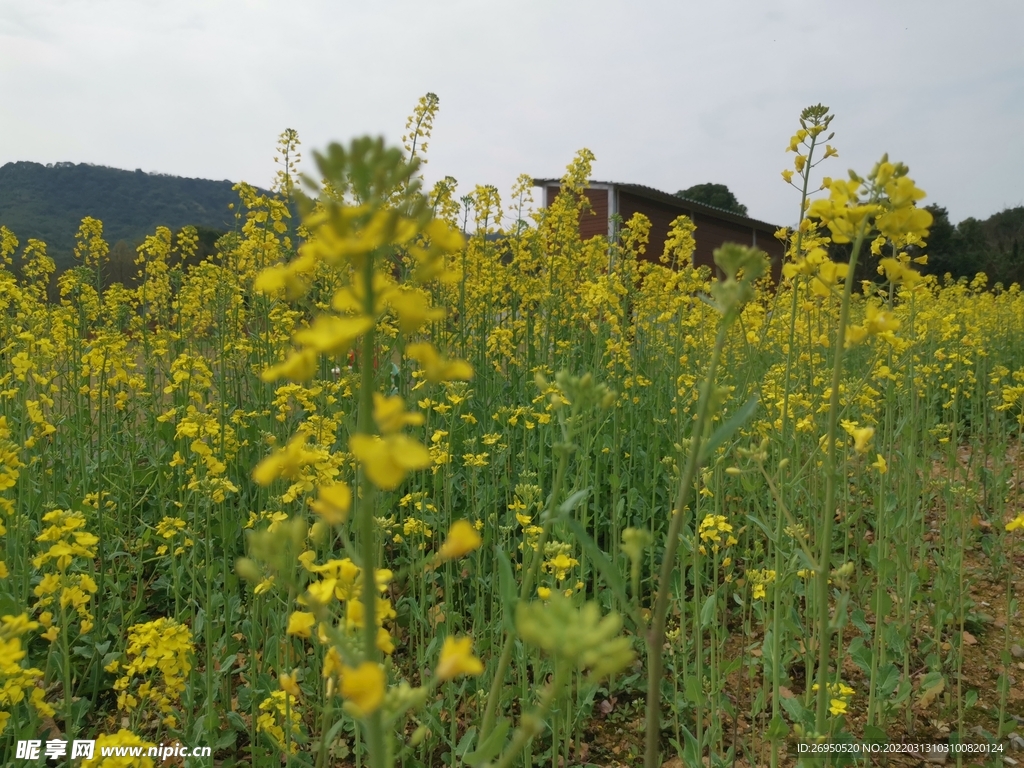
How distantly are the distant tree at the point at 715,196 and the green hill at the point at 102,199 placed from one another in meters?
32.5

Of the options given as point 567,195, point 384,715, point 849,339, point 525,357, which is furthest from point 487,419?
point 384,715

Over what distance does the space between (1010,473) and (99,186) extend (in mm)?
50154

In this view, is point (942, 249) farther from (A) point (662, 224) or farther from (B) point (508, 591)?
(B) point (508, 591)

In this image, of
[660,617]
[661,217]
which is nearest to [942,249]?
[661,217]

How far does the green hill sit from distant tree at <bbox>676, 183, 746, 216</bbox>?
1281 inches

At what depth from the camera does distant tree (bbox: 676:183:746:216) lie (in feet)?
157

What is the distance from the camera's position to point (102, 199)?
1553 inches

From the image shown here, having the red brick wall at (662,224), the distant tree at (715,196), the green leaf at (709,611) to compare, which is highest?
the distant tree at (715,196)

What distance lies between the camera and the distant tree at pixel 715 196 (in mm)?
47781

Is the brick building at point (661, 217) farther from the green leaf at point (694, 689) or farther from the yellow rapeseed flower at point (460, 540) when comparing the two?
the yellow rapeseed flower at point (460, 540)

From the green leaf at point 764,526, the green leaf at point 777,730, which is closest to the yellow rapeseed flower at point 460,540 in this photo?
the green leaf at point 764,526

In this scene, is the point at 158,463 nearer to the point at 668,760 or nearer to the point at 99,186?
the point at 668,760

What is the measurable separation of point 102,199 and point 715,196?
40.8m

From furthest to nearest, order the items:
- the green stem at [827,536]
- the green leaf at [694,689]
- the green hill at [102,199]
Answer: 1. the green hill at [102,199]
2. the green leaf at [694,689]
3. the green stem at [827,536]
